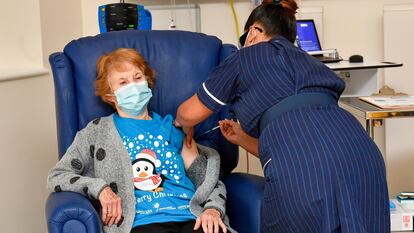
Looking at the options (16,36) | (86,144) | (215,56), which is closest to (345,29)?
(215,56)

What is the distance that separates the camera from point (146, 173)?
71.2 inches

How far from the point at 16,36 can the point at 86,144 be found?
3.94 ft

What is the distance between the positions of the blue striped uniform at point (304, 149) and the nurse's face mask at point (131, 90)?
0.86ft

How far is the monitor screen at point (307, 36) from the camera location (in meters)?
3.20

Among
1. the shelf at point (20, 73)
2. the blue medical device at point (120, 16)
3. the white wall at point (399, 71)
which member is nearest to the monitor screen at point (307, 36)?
the white wall at point (399, 71)

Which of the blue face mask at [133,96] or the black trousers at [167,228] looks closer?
the black trousers at [167,228]

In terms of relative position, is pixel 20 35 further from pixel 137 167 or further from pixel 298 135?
pixel 298 135

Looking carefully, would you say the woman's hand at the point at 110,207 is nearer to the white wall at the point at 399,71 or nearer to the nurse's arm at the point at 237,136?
the nurse's arm at the point at 237,136

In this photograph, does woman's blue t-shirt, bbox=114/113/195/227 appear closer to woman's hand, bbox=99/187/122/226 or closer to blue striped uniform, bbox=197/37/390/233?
woman's hand, bbox=99/187/122/226

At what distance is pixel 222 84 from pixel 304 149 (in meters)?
0.31

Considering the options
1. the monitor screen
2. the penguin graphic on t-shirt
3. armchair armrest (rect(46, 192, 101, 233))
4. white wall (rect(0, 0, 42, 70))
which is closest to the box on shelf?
the penguin graphic on t-shirt

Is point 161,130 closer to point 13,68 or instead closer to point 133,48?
point 133,48

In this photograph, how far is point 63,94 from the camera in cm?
196

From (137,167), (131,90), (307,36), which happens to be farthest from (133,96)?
(307,36)
